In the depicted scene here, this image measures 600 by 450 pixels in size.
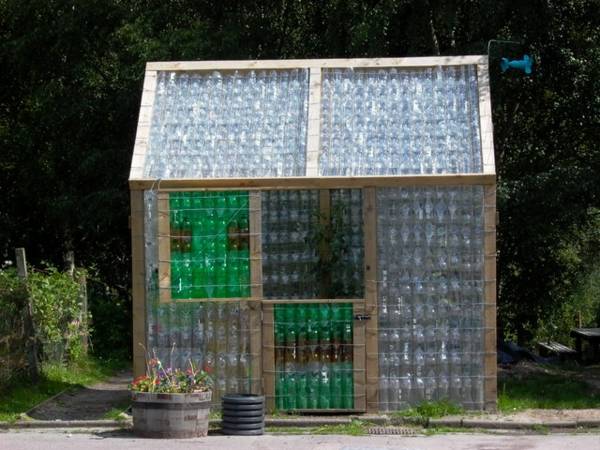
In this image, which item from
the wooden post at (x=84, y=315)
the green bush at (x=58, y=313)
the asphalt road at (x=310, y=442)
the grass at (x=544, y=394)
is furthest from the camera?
the wooden post at (x=84, y=315)

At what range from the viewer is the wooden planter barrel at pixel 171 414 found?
11.7 metres

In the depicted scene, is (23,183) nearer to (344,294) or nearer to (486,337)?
(344,294)

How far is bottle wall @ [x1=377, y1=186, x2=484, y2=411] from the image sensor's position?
42.3 ft

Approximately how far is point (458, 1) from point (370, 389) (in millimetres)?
8349

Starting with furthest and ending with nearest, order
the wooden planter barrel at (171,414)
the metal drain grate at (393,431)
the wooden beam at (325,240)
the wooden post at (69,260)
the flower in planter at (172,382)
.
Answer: the wooden post at (69,260), the wooden beam at (325,240), the metal drain grate at (393,431), the flower in planter at (172,382), the wooden planter barrel at (171,414)

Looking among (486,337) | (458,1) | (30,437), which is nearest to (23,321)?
(30,437)

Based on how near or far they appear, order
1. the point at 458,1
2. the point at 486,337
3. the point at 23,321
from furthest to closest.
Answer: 1. the point at 458,1
2. the point at 23,321
3. the point at 486,337

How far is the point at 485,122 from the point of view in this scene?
13.5m

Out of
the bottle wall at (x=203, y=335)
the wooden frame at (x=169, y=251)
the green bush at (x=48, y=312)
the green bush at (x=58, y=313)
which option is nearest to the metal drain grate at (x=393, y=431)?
the bottle wall at (x=203, y=335)

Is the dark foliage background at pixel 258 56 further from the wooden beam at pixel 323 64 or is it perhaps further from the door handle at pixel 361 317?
the door handle at pixel 361 317

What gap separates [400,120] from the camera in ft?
44.9

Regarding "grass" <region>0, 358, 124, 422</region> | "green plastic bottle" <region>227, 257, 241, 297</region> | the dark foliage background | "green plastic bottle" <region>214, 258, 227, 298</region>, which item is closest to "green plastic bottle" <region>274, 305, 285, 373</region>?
"green plastic bottle" <region>227, 257, 241, 297</region>

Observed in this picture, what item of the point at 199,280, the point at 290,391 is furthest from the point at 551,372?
the point at 199,280

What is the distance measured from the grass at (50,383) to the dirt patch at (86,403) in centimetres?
16
